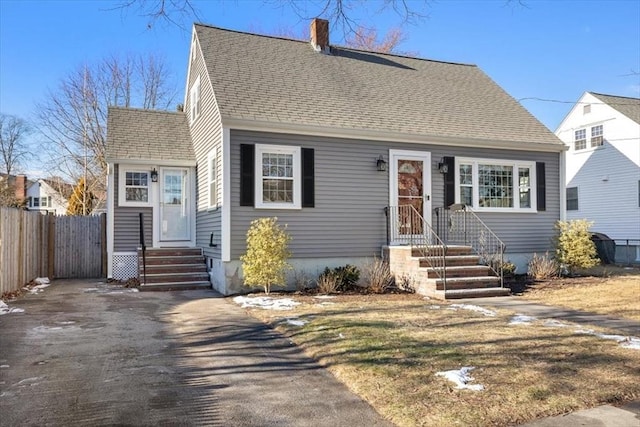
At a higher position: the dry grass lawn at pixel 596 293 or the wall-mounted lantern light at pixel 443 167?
the wall-mounted lantern light at pixel 443 167

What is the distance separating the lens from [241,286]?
402 inches

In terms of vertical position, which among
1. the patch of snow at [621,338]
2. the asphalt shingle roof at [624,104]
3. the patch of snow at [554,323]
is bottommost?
the patch of snow at [554,323]

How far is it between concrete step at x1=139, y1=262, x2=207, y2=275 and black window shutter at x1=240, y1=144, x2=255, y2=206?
246cm

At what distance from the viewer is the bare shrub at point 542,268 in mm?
11883

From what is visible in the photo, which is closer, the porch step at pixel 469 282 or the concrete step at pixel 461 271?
the porch step at pixel 469 282

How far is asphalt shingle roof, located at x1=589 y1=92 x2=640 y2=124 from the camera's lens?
19312mm

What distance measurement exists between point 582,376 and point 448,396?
4.60ft

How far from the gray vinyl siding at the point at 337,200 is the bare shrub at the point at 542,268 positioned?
2.83 meters

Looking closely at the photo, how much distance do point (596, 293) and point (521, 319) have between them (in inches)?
139

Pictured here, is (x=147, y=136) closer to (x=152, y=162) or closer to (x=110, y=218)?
(x=152, y=162)

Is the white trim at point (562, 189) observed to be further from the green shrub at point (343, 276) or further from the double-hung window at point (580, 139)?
the double-hung window at point (580, 139)

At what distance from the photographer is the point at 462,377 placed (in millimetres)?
4297

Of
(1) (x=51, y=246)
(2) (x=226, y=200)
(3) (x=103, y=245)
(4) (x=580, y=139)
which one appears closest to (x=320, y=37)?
(2) (x=226, y=200)

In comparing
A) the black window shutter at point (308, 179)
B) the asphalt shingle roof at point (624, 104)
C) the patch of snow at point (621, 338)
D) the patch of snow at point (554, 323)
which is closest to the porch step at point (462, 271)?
the patch of snow at point (554, 323)
